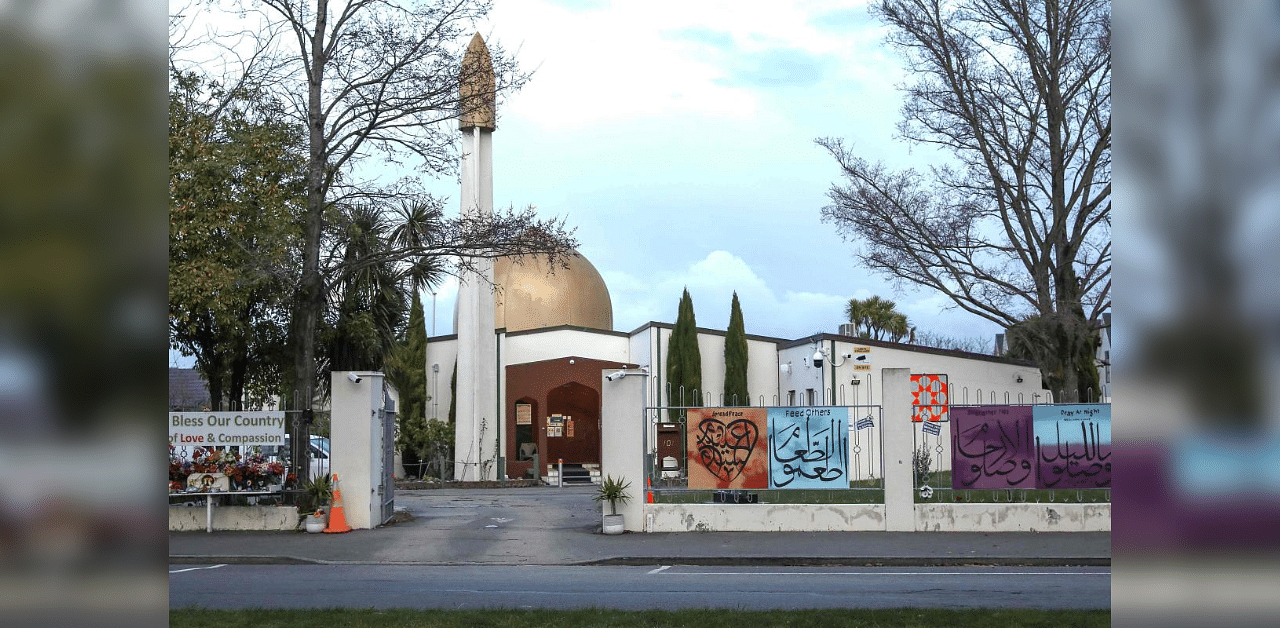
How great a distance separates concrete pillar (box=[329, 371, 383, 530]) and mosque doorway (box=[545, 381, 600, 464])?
26.1 metres

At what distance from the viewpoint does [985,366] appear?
37.2m

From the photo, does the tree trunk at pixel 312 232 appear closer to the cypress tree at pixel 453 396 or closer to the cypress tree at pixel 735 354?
the cypress tree at pixel 453 396

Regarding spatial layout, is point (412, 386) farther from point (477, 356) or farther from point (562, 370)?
point (562, 370)

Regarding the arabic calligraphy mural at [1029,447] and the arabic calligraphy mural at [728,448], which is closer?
the arabic calligraphy mural at [1029,447]

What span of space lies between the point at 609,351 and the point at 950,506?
25775 millimetres

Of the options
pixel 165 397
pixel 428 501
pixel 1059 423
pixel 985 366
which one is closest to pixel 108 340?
pixel 165 397

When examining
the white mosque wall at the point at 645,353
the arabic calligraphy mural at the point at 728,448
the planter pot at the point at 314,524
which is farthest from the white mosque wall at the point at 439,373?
the arabic calligraphy mural at the point at 728,448

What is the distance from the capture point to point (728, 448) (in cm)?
1981

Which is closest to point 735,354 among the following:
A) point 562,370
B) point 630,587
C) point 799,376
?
point 799,376

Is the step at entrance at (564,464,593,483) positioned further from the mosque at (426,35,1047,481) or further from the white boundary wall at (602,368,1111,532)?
the white boundary wall at (602,368,1111,532)

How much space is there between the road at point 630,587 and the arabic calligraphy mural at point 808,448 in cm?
404

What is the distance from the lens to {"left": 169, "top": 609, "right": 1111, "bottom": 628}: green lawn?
31.2 ft

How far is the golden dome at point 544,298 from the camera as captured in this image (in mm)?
47875

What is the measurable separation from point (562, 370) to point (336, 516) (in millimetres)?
23138
